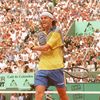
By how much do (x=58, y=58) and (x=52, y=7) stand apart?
16.4 metres

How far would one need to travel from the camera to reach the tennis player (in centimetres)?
739

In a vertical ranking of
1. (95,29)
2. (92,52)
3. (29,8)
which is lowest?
(92,52)

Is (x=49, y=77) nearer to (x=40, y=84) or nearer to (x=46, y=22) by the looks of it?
(x=40, y=84)

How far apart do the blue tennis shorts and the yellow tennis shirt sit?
6 cm

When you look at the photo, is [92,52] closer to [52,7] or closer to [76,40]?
[76,40]

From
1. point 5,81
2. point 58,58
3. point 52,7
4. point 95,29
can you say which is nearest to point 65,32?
point 95,29

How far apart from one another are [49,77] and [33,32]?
13.9m

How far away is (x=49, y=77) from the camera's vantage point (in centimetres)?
755

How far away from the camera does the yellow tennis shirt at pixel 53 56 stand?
24.4ft

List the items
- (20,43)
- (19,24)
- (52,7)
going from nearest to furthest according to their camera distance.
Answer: (20,43) < (19,24) < (52,7)

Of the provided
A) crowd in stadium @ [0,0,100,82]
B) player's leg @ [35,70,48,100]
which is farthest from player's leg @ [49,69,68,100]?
crowd in stadium @ [0,0,100,82]

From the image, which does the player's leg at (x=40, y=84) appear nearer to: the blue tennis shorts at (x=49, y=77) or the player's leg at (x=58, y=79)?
the blue tennis shorts at (x=49, y=77)

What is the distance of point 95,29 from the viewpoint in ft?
67.8

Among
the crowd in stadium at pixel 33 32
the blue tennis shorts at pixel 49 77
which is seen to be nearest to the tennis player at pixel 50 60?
the blue tennis shorts at pixel 49 77
